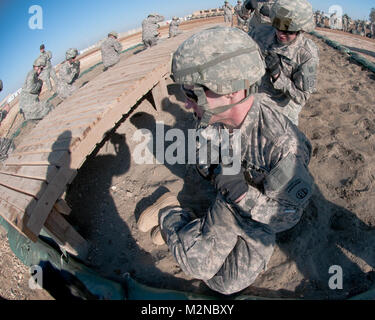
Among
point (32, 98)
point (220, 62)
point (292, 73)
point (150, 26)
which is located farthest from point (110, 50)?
point (220, 62)

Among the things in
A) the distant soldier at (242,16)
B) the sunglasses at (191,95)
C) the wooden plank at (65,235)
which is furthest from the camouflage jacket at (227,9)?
the wooden plank at (65,235)

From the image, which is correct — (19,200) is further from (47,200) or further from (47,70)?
(47,70)

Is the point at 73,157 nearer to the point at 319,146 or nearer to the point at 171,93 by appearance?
the point at 319,146

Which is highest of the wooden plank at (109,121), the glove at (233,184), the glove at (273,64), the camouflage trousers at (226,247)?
the glove at (273,64)

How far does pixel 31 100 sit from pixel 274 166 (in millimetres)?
6153

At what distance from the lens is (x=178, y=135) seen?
4.69m

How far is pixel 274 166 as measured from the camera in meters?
1.87

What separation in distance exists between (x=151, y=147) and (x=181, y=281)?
2.47 m

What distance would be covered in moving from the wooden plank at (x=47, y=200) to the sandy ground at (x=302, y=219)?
89cm

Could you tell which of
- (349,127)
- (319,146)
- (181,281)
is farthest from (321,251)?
(349,127)

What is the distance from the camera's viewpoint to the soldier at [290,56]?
304 cm

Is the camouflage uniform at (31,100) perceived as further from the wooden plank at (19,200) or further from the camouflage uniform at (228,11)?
the camouflage uniform at (228,11)

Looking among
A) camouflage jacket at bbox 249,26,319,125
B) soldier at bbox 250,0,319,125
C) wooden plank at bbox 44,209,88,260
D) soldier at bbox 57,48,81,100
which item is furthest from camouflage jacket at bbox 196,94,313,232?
soldier at bbox 57,48,81,100

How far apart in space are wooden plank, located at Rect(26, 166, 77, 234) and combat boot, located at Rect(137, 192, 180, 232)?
3.23ft
